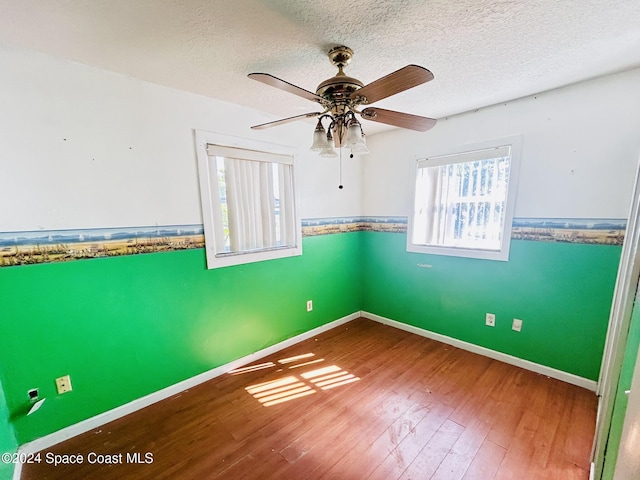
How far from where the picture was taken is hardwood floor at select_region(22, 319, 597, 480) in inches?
54.5

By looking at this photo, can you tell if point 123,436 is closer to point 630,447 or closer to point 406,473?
point 406,473

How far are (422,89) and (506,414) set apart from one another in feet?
7.60

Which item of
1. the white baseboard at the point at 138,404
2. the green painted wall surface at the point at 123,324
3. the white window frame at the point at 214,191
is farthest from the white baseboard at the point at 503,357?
the white window frame at the point at 214,191

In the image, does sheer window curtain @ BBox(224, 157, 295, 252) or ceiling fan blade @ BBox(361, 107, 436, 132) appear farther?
sheer window curtain @ BBox(224, 157, 295, 252)

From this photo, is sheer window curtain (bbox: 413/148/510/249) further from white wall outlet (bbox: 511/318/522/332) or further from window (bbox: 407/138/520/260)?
white wall outlet (bbox: 511/318/522/332)

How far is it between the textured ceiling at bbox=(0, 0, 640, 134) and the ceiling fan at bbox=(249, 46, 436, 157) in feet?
0.76

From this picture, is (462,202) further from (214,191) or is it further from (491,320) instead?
(214,191)

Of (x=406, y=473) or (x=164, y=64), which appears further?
(x=164, y=64)

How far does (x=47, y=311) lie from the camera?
1.48 meters

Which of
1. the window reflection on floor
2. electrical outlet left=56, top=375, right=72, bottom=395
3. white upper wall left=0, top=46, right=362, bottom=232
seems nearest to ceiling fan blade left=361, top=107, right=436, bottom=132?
white upper wall left=0, top=46, right=362, bottom=232

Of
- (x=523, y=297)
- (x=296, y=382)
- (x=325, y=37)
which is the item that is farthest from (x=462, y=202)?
(x=296, y=382)

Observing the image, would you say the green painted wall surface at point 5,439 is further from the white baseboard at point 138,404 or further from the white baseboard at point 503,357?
the white baseboard at point 503,357

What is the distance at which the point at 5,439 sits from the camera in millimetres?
1293

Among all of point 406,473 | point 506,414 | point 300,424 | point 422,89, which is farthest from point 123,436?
point 422,89
